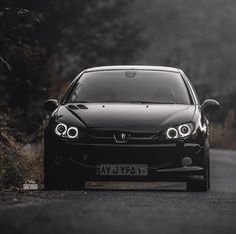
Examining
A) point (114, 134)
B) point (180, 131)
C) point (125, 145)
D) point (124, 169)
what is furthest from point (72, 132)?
point (180, 131)

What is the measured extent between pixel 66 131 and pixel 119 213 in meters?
3.09

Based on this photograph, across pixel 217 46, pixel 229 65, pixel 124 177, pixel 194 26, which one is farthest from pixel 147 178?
pixel 194 26

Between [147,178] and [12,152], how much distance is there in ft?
8.17

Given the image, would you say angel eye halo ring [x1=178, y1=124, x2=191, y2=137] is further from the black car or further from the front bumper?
the front bumper

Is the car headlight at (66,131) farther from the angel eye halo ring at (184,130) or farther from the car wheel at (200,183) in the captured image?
the car wheel at (200,183)

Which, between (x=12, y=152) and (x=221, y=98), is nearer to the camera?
(x=12, y=152)

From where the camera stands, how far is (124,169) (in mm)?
11766

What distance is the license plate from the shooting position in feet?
38.6

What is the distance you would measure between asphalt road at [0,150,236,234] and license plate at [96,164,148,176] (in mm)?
240

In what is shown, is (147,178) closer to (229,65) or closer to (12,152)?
(12,152)

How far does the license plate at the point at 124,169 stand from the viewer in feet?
38.6

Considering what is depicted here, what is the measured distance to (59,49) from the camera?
33.3 meters

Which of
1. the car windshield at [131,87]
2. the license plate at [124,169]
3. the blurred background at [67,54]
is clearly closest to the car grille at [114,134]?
the license plate at [124,169]

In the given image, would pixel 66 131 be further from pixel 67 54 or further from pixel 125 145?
pixel 67 54
